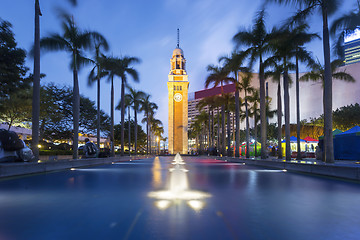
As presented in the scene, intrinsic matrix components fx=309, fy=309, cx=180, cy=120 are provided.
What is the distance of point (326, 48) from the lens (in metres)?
17.5

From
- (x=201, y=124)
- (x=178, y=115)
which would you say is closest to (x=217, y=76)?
(x=178, y=115)

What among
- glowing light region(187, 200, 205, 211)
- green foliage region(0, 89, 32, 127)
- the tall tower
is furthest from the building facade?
glowing light region(187, 200, 205, 211)

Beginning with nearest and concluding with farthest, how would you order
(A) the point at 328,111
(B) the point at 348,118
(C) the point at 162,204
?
(C) the point at 162,204, (A) the point at 328,111, (B) the point at 348,118

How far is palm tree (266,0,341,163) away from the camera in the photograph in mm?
16891

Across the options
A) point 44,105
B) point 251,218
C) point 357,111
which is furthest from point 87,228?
point 357,111

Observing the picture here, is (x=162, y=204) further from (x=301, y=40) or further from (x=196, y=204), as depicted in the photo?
(x=301, y=40)

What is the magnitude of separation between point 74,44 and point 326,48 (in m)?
18.2

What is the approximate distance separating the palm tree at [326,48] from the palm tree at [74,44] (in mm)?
14810

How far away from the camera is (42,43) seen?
75.1 feet

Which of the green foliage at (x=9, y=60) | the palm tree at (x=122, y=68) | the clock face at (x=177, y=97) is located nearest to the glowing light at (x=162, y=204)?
the green foliage at (x=9, y=60)

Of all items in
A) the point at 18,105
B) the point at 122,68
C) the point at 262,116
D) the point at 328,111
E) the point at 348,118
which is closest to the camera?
the point at 328,111

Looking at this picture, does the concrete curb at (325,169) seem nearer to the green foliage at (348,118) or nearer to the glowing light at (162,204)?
the glowing light at (162,204)

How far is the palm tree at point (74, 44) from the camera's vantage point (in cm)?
2336

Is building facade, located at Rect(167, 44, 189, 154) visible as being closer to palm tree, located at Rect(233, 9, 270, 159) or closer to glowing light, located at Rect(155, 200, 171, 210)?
palm tree, located at Rect(233, 9, 270, 159)
